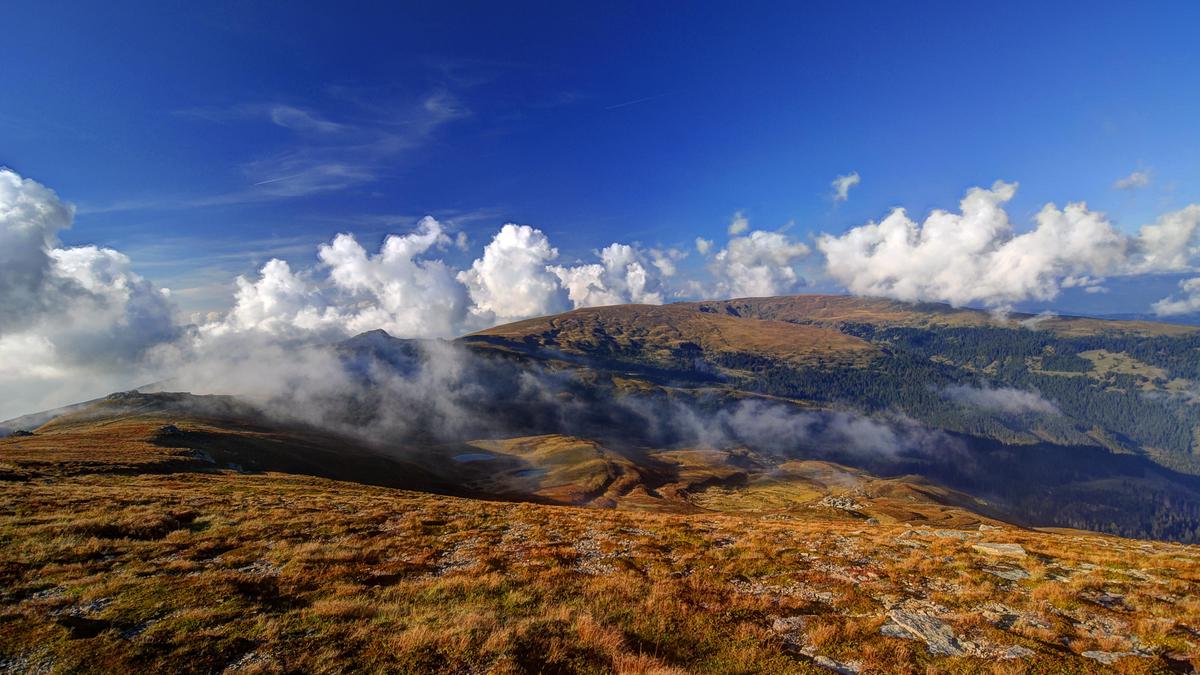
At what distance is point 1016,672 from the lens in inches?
498

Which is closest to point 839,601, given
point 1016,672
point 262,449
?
point 1016,672

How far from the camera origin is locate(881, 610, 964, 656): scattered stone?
46.7ft

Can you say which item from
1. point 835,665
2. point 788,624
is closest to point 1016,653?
point 835,665

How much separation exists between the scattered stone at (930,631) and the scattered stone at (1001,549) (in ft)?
50.8

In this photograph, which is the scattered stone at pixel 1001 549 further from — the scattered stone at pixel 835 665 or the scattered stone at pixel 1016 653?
the scattered stone at pixel 835 665

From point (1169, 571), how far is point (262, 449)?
149214 mm

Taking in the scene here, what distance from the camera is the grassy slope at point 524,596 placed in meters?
12.2

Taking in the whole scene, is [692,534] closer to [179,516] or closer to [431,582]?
[431,582]

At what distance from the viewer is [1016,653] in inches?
553

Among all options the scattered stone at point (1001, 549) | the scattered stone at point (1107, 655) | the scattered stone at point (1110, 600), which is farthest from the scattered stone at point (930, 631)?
the scattered stone at point (1001, 549)

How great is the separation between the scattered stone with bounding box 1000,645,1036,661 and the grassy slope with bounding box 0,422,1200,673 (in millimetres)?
273

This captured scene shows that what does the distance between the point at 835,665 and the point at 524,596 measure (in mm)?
10006

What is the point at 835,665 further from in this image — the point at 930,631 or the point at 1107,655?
the point at 1107,655

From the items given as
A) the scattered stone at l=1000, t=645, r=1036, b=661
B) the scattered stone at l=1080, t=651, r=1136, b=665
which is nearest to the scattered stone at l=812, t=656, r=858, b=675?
the scattered stone at l=1000, t=645, r=1036, b=661
